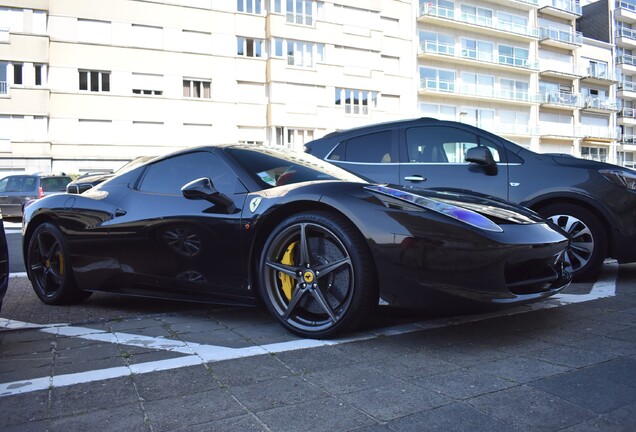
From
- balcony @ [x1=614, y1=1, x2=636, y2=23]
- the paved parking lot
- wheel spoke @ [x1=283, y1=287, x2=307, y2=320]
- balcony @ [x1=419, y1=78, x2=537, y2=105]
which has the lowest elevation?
the paved parking lot

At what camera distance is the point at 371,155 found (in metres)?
5.88

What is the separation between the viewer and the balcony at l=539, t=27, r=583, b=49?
49.6 m

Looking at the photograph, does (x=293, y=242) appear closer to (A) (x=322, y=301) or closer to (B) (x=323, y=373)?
(A) (x=322, y=301)

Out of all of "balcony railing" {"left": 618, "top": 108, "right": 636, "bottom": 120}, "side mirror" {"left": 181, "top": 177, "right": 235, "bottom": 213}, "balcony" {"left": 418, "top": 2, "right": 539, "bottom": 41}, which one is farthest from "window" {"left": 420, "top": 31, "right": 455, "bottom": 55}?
"side mirror" {"left": 181, "top": 177, "right": 235, "bottom": 213}

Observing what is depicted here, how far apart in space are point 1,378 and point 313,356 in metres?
1.57

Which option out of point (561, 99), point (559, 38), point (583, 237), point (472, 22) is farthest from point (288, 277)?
point (559, 38)

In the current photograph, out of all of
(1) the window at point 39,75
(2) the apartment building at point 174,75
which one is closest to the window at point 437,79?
(2) the apartment building at point 174,75

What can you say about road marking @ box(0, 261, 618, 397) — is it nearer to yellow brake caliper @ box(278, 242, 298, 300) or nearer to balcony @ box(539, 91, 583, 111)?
yellow brake caliper @ box(278, 242, 298, 300)

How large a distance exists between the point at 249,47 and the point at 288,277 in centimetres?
3492

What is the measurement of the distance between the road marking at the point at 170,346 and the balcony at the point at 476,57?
41.8 m

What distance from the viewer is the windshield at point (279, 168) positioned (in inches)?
143

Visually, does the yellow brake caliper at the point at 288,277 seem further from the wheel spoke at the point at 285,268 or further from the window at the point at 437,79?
the window at the point at 437,79

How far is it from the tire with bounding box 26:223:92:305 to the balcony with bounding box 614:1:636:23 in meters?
66.2

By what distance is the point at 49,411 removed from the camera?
7.35ft
